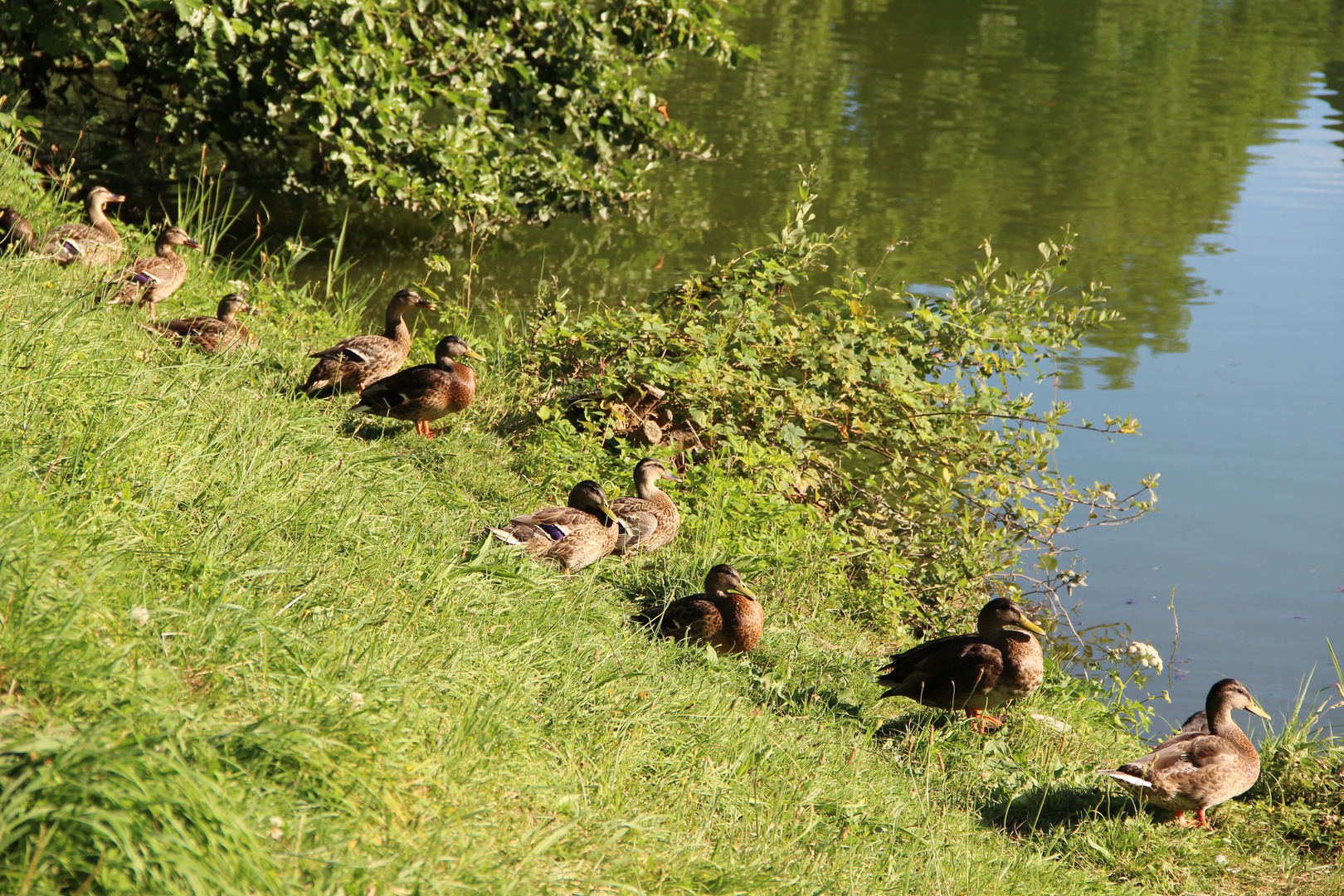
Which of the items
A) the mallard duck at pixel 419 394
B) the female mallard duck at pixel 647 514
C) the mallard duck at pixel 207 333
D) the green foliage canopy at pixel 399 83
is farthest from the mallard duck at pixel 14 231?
the female mallard duck at pixel 647 514

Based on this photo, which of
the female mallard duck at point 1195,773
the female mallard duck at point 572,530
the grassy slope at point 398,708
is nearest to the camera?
the grassy slope at point 398,708

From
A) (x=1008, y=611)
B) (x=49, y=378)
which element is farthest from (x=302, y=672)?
(x=1008, y=611)

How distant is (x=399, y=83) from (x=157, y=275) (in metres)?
3.12

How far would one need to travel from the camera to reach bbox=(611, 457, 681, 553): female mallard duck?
6.49 m

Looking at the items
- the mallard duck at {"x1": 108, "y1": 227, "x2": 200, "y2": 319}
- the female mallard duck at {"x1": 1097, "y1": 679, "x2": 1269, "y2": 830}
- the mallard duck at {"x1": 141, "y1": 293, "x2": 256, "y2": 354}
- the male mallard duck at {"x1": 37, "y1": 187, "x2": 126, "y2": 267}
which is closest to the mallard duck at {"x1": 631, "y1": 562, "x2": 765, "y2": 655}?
the female mallard duck at {"x1": 1097, "y1": 679, "x2": 1269, "y2": 830}

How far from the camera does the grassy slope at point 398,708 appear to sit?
2.47 metres

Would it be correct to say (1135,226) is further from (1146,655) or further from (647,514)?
(647,514)

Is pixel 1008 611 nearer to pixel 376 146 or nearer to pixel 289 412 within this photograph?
pixel 289 412

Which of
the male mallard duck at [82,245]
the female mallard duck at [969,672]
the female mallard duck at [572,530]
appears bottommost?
the female mallard duck at [969,672]

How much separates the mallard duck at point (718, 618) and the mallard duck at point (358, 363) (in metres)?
2.76

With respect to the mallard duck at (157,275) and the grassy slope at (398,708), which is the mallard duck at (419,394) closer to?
the grassy slope at (398,708)

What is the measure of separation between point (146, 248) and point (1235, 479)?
10.2 metres

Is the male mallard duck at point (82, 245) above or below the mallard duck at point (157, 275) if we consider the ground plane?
above

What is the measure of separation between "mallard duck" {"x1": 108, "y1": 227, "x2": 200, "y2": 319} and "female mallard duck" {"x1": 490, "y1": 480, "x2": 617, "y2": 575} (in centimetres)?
333
